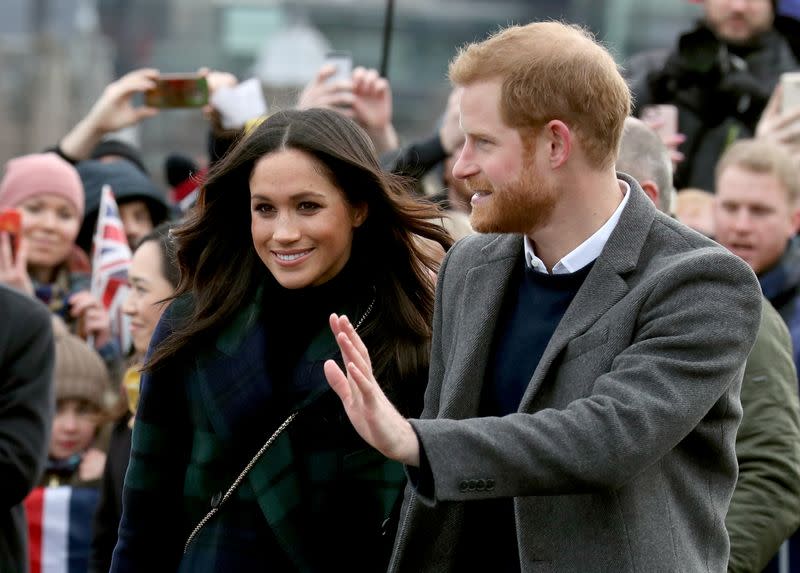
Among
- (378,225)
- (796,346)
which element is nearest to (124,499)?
(378,225)

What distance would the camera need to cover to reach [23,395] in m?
4.84

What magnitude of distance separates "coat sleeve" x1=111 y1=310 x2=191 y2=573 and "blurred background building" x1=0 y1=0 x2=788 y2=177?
611 cm

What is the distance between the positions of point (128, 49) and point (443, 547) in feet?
25.2

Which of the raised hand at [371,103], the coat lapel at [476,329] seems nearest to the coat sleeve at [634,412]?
the coat lapel at [476,329]

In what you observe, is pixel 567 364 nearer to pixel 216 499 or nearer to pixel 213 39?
pixel 216 499

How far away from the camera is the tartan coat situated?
3689 mm

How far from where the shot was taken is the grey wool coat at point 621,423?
2883 millimetres

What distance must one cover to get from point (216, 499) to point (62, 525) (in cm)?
224

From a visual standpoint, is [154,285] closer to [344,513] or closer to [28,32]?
[344,513]

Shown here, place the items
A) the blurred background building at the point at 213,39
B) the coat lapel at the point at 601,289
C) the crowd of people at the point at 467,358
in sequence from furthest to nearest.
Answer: the blurred background building at the point at 213,39
the coat lapel at the point at 601,289
the crowd of people at the point at 467,358

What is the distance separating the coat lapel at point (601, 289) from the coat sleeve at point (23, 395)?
2.21 m

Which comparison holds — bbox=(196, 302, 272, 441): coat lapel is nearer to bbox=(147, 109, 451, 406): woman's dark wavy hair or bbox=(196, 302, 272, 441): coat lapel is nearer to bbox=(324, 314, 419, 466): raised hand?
bbox=(147, 109, 451, 406): woman's dark wavy hair

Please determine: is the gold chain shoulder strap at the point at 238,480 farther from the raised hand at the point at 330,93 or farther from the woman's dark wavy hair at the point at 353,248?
the raised hand at the point at 330,93

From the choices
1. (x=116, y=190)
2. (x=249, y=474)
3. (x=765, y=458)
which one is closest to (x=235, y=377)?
(x=249, y=474)
